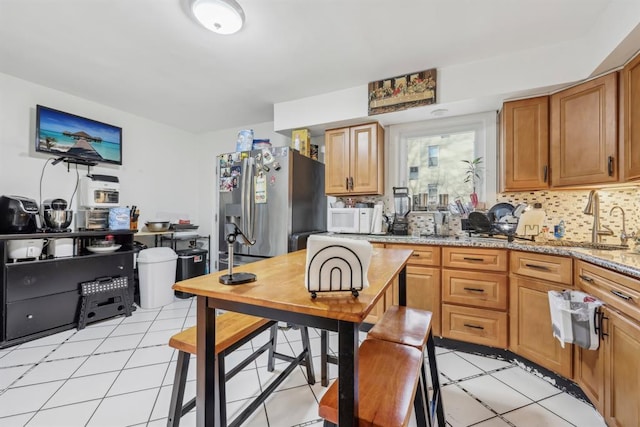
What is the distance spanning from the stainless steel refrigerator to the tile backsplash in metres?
1.70

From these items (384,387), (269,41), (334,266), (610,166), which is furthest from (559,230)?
(269,41)

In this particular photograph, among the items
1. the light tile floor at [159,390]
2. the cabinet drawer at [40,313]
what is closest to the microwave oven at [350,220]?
the light tile floor at [159,390]

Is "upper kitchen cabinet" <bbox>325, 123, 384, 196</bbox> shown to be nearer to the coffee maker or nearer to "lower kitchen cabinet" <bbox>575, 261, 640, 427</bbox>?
the coffee maker

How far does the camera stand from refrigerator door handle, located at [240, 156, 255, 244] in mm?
3061

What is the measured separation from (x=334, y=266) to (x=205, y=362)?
24.3 inches

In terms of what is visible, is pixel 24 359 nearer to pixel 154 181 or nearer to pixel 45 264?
pixel 45 264

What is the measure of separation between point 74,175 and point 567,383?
17.0 feet

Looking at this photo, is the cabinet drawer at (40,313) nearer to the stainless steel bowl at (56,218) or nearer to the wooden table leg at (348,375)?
the stainless steel bowl at (56,218)

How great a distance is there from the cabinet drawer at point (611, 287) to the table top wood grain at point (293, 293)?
3.61ft

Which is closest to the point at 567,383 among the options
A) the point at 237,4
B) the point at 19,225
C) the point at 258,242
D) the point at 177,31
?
the point at 258,242

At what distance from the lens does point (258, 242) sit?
303cm

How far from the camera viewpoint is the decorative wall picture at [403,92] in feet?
8.36

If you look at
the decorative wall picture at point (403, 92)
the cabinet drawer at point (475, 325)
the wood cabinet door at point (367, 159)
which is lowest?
the cabinet drawer at point (475, 325)

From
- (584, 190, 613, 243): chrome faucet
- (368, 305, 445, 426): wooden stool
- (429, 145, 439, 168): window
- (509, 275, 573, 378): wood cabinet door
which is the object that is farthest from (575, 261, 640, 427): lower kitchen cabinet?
(429, 145, 439, 168): window
